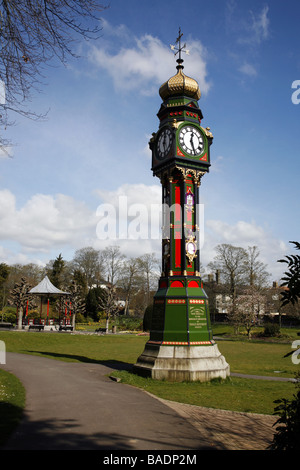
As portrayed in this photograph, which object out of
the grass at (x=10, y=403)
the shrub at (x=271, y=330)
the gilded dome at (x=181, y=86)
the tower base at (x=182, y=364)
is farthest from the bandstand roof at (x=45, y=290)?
the gilded dome at (x=181, y=86)

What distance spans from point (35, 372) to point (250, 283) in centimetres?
4234

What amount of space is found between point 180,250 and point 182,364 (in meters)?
4.61

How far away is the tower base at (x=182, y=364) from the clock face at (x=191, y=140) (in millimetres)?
8361

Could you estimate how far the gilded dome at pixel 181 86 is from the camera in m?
16.6

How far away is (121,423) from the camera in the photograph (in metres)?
7.98

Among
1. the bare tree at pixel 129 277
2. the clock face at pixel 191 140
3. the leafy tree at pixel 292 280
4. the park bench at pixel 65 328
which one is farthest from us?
the bare tree at pixel 129 277

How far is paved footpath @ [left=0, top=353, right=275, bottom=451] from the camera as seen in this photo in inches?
266

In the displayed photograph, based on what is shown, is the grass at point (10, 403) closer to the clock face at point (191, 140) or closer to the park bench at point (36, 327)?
the clock face at point (191, 140)

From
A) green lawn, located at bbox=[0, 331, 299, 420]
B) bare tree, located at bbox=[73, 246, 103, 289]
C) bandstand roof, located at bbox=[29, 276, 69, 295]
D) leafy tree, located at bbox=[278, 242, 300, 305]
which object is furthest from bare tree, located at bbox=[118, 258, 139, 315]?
leafy tree, located at bbox=[278, 242, 300, 305]

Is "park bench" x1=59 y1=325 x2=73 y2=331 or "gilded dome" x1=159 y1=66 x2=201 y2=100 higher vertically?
"gilded dome" x1=159 y1=66 x2=201 y2=100

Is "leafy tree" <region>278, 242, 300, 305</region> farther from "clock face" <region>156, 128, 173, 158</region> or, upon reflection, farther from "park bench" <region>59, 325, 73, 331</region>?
"park bench" <region>59, 325, 73, 331</region>

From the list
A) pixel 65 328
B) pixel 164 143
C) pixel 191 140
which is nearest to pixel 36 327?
pixel 65 328

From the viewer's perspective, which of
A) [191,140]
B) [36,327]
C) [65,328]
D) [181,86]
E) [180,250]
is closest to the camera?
[180,250]

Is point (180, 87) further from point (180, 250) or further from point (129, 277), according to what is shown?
point (129, 277)
